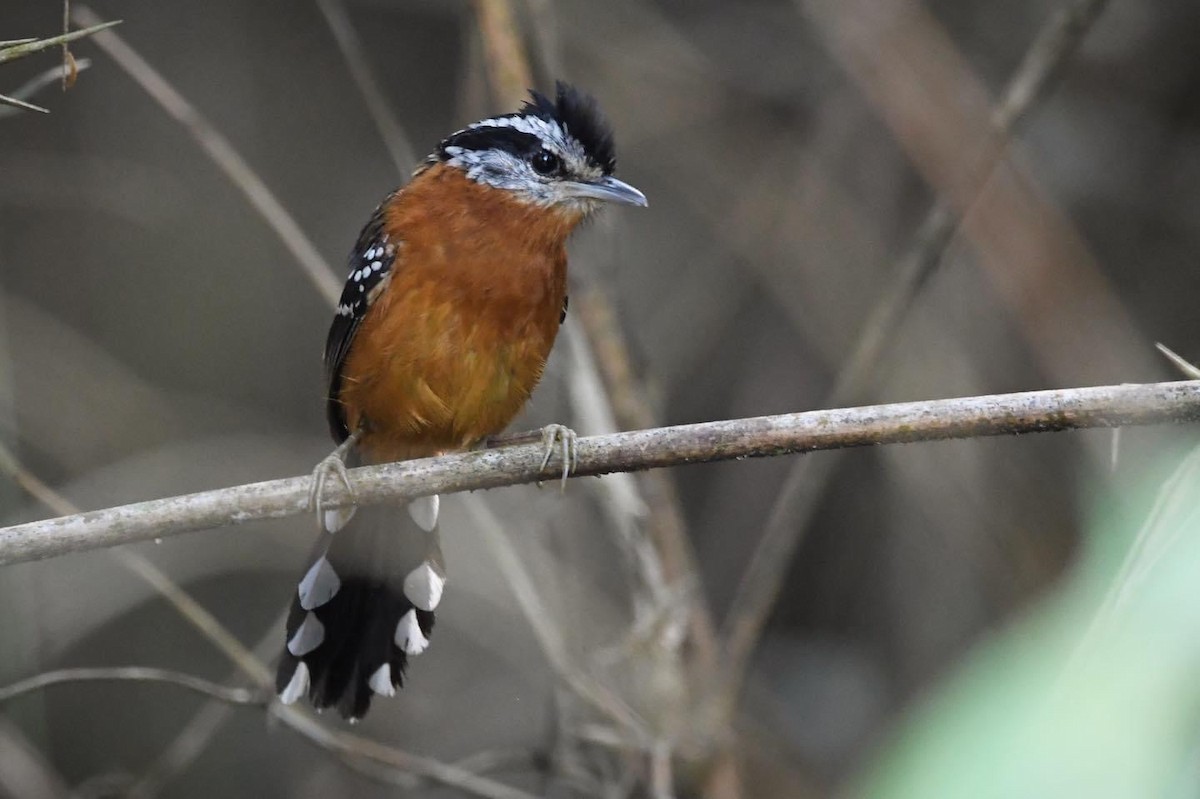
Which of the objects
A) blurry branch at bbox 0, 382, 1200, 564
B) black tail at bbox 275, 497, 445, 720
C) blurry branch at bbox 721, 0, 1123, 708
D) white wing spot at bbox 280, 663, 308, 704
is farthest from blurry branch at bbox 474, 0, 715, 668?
blurry branch at bbox 0, 382, 1200, 564

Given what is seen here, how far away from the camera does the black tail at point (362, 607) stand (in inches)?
146

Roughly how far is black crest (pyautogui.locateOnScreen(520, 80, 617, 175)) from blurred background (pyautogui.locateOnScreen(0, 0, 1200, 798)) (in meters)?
0.63

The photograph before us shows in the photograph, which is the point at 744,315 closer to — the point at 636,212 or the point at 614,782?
the point at 636,212

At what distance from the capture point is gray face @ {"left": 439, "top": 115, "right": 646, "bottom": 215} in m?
3.97

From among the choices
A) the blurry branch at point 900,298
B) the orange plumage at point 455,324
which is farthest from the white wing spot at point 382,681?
the blurry branch at point 900,298

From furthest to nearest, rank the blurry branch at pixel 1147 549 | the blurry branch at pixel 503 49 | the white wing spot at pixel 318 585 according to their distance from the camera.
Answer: the blurry branch at pixel 503 49 → the white wing spot at pixel 318 585 → the blurry branch at pixel 1147 549

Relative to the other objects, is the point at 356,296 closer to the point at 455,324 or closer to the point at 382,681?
the point at 455,324

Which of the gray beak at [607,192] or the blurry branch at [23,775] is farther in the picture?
the blurry branch at [23,775]

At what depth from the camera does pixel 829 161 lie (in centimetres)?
587

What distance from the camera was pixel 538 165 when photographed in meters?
4.01

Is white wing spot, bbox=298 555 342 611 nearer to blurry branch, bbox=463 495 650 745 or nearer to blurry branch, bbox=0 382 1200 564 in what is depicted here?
blurry branch, bbox=463 495 650 745

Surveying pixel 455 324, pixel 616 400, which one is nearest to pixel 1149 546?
pixel 455 324

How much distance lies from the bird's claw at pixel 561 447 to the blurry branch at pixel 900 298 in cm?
114

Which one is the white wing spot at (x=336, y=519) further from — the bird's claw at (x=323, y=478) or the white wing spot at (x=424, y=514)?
the bird's claw at (x=323, y=478)
